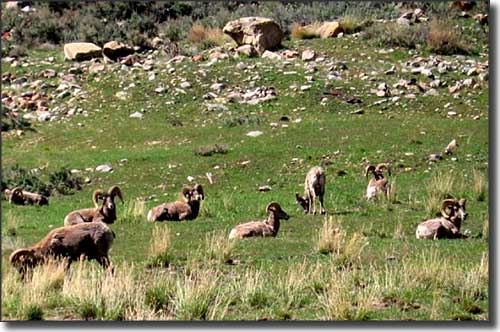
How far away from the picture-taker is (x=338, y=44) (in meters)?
33.0

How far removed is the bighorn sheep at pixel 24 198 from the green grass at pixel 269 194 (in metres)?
0.41

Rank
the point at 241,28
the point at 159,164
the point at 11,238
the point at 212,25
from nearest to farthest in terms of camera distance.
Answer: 1. the point at 11,238
2. the point at 159,164
3. the point at 241,28
4. the point at 212,25

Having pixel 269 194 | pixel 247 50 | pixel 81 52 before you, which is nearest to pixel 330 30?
pixel 247 50

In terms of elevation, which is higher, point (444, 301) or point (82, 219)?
point (82, 219)

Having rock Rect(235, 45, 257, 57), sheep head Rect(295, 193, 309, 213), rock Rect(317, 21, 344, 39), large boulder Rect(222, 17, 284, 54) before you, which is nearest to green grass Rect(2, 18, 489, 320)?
Result: sheep head Rect(295, 193, 309, 213)

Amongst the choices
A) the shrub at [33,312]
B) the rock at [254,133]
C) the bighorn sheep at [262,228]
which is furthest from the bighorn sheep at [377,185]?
the shrub at [33,312]

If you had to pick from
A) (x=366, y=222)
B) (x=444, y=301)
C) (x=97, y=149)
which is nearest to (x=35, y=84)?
(x=97, y=149)

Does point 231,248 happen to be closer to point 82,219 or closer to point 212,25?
point 82,219

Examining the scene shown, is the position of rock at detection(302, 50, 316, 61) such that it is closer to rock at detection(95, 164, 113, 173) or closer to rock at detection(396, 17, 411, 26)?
rock at detection(396, 17, 411, 26)

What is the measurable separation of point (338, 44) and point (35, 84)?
1067 cm

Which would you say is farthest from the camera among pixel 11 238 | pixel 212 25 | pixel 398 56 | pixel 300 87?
pixel 212 25

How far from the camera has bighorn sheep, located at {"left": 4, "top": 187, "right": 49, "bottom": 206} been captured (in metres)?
19.9

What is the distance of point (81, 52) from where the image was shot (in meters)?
34.5

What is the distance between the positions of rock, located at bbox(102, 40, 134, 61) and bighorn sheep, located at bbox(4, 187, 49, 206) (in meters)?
14.8
